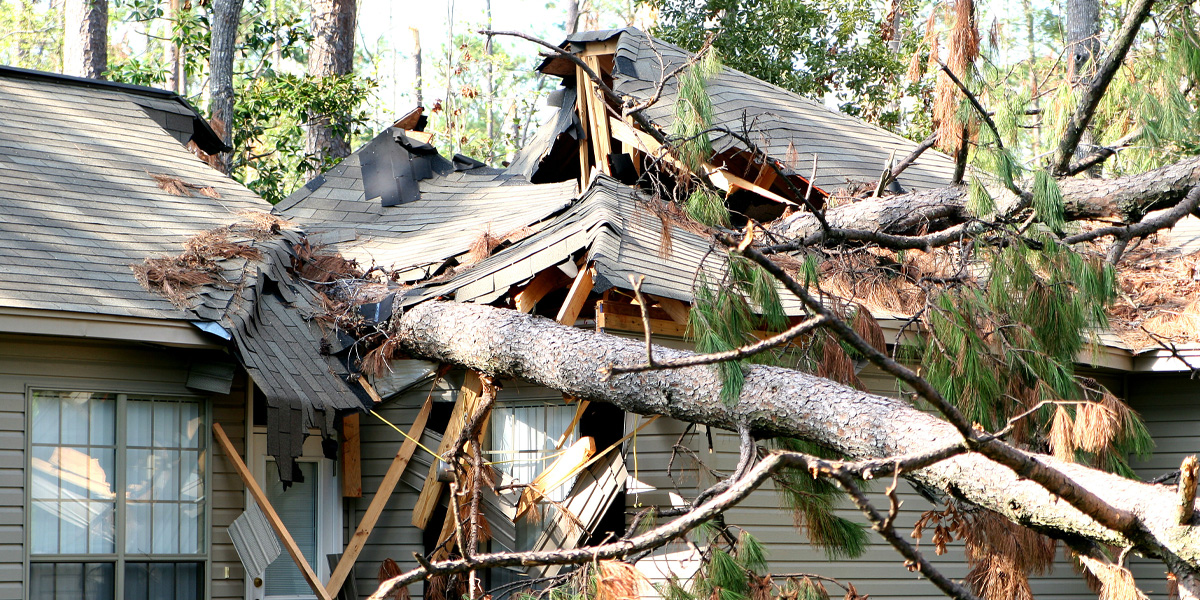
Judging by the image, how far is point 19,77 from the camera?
9922mm

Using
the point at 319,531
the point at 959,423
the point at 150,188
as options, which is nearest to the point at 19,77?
the point at 150,188

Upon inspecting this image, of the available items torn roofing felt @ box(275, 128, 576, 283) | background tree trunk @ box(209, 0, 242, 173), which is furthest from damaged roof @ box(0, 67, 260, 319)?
background tree trunk @ box(209, 0, 242, 173)

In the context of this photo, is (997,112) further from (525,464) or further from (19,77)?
(19,77)

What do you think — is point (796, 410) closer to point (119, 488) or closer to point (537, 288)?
point (537, 288)

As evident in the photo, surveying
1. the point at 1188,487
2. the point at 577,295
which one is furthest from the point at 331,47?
the point at 1188,487

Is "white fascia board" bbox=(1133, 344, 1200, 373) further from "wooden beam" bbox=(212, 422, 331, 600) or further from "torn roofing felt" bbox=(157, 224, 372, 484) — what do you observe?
"wooden beam" bbox=(212, 422, 331, 600)

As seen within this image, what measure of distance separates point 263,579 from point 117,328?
6.78 feet

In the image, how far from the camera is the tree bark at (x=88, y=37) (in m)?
15.4

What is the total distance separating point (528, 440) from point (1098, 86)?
4.31m

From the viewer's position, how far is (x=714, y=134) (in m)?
8.87

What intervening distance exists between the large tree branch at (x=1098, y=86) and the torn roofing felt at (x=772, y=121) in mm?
3251

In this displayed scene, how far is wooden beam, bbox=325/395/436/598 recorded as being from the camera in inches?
286

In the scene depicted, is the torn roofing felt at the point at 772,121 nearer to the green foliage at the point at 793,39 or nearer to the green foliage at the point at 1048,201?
the green foliage at the point at 1048,201

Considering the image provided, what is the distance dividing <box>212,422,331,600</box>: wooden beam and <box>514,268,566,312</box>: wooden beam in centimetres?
205
